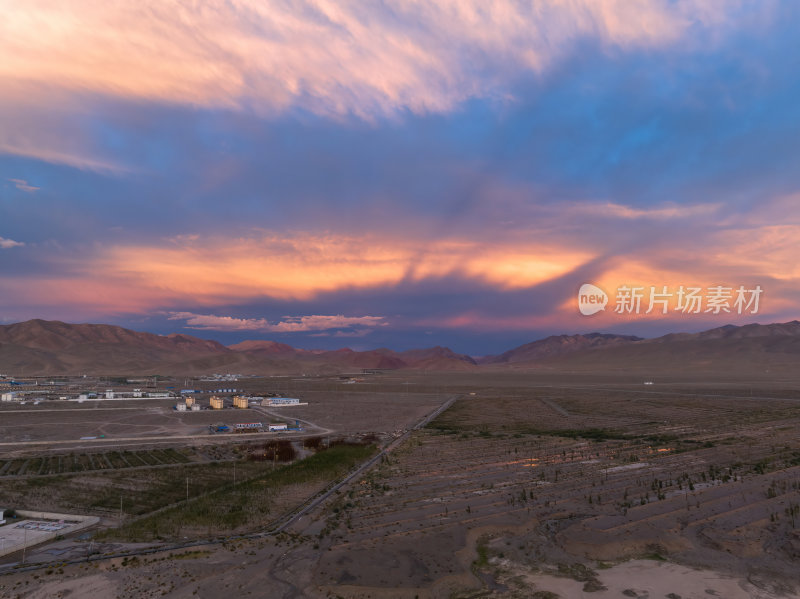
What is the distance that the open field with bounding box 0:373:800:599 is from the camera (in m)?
17.4

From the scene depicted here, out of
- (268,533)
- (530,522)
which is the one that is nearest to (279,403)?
(268,533)

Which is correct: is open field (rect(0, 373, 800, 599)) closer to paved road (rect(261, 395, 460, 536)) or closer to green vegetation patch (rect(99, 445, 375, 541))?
green vegetation patch (rect(99, 445, 375, 541))

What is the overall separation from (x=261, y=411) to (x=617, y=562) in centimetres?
7320

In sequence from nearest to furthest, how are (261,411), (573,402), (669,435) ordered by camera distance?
(669,435) → (261,411) → (573,402)

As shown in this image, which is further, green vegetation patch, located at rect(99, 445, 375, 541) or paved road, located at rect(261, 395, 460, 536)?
paved road, located at rect(261, 395, 460, 536)

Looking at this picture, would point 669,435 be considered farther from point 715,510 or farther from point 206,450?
point 206,450

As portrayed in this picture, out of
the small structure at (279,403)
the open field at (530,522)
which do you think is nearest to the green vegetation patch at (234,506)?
the open field at (530,522)

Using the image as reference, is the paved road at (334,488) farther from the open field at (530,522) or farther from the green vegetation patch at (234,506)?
the green vegetation patch at (234,506)

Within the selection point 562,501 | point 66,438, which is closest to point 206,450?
point 66,438

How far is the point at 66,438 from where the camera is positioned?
5294 centimetres

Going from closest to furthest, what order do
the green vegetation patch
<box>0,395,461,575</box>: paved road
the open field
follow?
the open field
<box>0,395,461,575</box>: paved road
the green vegetation patch

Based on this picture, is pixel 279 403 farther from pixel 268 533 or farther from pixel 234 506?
pixel 268 533

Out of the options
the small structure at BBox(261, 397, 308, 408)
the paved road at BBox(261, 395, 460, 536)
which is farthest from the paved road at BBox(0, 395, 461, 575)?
the small structure at BBox(261, 397, 308, 408)

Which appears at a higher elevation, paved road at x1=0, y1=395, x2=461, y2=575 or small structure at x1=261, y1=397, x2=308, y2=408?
paved road at x1=0, y1=395, x2=461, y2=575
